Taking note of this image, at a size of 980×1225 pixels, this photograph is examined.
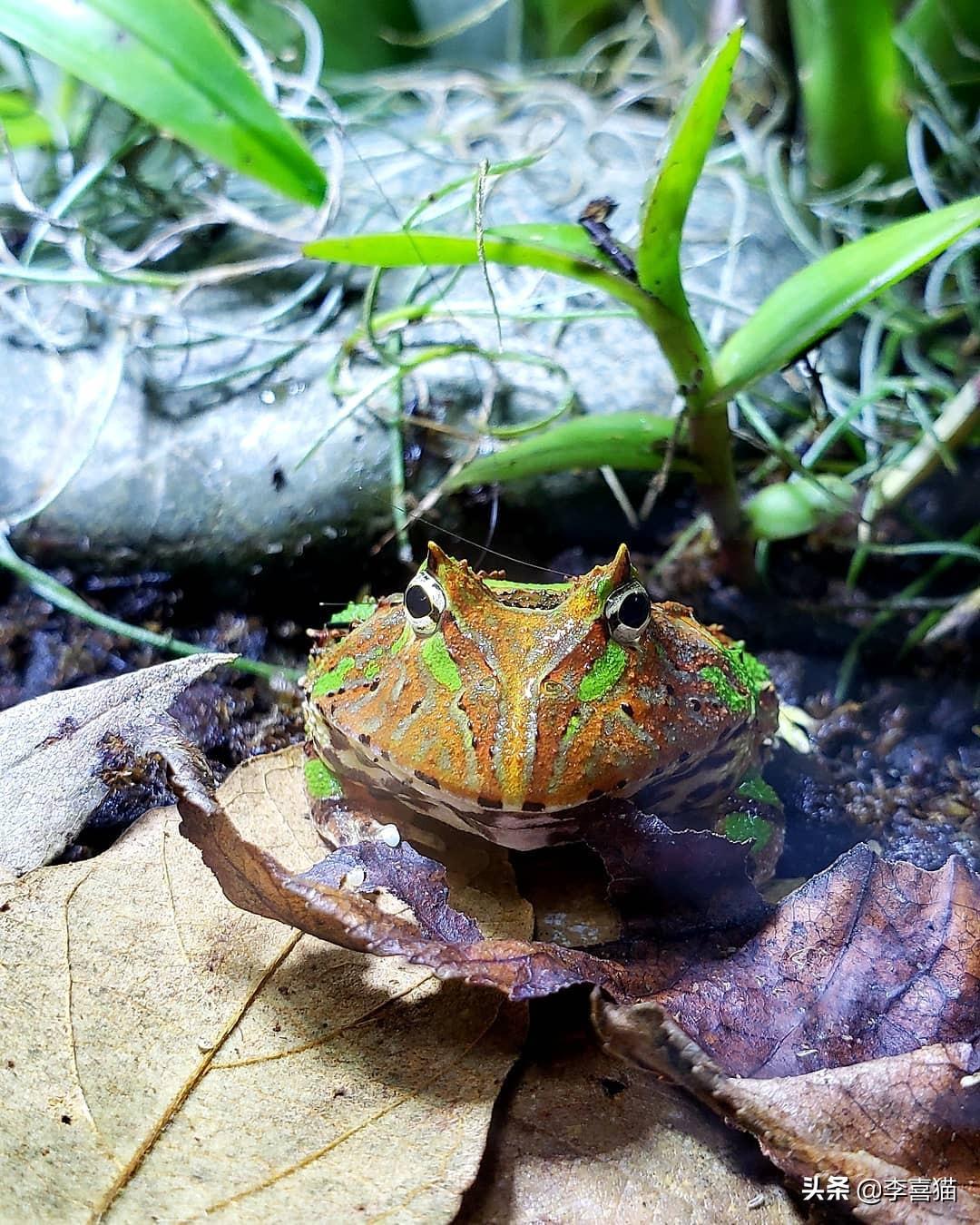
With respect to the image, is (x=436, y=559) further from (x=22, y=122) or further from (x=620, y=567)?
(x=22, y=122)

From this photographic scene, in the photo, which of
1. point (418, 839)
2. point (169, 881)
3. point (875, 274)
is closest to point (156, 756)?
point (169, 881)

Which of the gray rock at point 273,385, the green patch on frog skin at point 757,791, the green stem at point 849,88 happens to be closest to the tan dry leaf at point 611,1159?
the green patch on frog skin at point 757,791

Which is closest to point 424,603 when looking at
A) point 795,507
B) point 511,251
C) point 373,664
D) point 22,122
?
point 373,664

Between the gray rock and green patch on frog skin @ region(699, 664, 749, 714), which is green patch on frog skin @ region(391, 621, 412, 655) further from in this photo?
the gray rock

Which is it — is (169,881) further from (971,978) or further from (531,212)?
(531,212)

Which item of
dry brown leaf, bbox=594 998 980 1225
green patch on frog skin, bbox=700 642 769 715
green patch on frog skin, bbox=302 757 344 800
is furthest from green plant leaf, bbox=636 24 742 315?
dry brown leaf, bbox=594 998 980 1225

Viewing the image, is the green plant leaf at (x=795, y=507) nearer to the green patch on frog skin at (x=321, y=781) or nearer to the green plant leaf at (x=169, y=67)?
the green patch on frog skin at (x=321, y=781)
